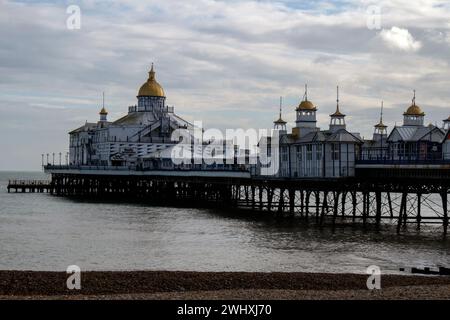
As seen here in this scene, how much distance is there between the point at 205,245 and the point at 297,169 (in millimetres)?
17436

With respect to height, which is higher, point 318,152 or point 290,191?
point 318,152

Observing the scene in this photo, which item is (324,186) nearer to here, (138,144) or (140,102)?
(138,144)

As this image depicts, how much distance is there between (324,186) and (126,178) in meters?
48.3

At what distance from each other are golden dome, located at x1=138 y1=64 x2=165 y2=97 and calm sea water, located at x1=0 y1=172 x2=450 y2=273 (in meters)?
64.5

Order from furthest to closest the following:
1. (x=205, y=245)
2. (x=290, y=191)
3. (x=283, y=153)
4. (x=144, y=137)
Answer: (x=144, y=137)
(x=290, y=191)
(x=283, y=153)
(x=205, y=245)

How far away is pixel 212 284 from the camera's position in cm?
2495

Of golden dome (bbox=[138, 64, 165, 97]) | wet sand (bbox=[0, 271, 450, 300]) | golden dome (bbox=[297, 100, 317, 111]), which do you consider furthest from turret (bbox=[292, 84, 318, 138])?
golden dome (bbox=[138, 64, 165, 97])

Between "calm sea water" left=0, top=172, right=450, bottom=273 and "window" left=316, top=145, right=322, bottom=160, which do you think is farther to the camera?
"window" left=316, top=145, right=322, bottom=160

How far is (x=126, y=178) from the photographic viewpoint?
9562cm

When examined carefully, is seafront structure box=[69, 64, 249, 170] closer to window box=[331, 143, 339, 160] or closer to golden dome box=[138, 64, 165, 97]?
golden dome box=[138, 64, 165, 97]

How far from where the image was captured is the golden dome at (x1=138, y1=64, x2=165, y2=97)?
121m

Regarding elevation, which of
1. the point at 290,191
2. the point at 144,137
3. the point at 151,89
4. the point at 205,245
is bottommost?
the point at 205,245

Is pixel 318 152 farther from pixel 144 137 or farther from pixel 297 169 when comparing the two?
pixel 144 137

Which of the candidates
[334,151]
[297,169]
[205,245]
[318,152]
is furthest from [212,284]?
[297,169]
